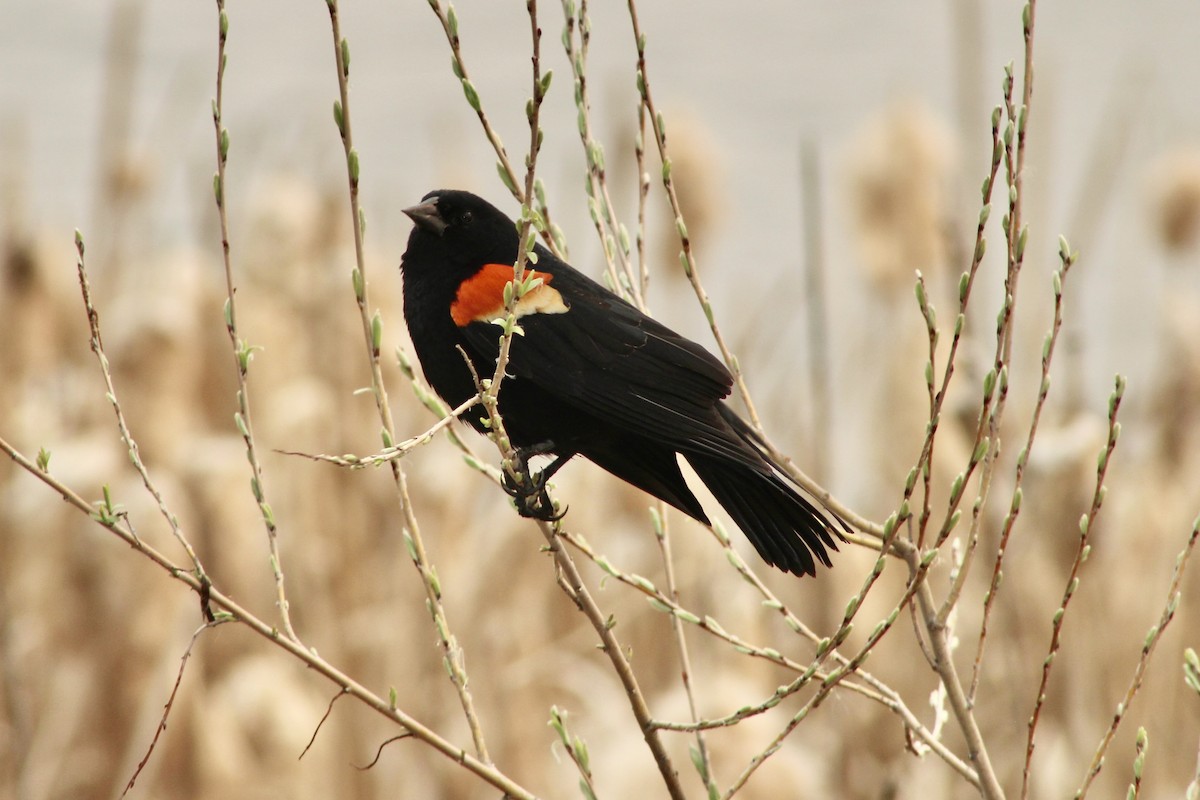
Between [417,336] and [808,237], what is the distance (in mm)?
794

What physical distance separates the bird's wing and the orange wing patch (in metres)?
0.01

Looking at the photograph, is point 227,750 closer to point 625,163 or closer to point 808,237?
point 625,163

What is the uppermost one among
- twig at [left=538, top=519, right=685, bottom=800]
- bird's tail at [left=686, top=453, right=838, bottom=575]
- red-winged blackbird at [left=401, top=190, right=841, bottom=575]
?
red-winged blackbird at [left=401, top=190, right=841, bottom=575]

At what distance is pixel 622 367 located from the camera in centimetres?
169

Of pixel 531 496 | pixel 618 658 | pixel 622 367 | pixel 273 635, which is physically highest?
pixel 622 367

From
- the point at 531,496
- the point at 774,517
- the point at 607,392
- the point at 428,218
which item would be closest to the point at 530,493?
the point at 531,496

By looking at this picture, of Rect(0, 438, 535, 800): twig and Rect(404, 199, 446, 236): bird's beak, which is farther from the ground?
Rect(404, 199, 446, 236): bird's beak

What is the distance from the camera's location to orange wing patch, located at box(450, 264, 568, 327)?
1757mm

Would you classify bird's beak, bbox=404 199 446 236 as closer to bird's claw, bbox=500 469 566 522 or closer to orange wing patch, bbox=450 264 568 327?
orange wing patch, bbox=450 264 568 327

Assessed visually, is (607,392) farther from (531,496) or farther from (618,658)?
(618,658)

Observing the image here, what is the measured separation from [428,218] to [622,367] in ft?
1.68

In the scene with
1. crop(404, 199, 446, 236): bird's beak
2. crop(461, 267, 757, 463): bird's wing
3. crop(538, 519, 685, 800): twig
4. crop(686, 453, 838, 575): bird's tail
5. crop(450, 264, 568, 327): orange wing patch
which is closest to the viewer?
crop(538, 519, 685, 800): twig

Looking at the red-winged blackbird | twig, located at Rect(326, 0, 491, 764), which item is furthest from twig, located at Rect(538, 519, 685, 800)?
the red-winged blackbird

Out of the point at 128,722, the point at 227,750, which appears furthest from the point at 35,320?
the point at 227,750
